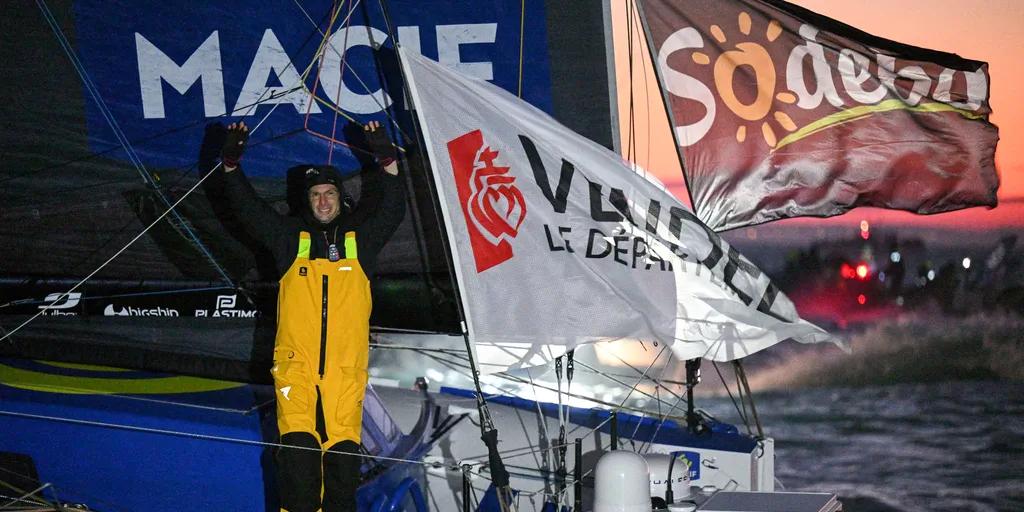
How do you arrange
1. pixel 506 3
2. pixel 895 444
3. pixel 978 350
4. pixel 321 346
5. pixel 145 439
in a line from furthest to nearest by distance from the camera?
1. pixel 978 350
2. pixel 895 444
3. pixel 506 3
4. pixel 145 439
5. pixel 321 346

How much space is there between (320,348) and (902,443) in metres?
8.21

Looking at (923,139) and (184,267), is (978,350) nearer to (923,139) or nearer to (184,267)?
(923,139)

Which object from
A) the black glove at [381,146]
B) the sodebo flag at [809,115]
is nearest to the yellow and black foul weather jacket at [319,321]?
the black glove at [381,146]

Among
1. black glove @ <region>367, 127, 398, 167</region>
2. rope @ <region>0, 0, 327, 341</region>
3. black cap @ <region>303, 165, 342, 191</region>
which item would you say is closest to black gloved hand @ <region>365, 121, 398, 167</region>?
black glove @ <region>367, 127, 398, 167</region>

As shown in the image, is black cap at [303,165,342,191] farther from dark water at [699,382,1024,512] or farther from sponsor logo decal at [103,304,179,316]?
dark water at [699,382,1024,512]

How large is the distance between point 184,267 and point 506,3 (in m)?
1.43

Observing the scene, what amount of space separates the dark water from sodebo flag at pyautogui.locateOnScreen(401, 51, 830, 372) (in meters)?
5.06

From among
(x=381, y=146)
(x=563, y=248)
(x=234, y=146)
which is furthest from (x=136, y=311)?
(x=563, y=248)

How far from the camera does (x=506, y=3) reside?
4125 millimetres

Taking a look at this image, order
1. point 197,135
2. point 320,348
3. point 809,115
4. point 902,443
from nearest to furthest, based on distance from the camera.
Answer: point 320,348 → point 197,135 → point 809,115 → point 902,443

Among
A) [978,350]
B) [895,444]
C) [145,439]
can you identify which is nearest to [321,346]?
[145,439]

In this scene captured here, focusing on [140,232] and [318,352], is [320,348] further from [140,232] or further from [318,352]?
[140,232]

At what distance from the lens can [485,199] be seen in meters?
3.53

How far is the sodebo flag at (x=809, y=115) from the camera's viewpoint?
4.82 metres
